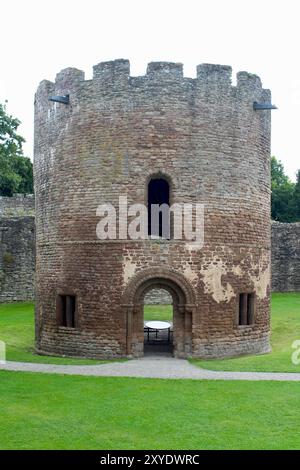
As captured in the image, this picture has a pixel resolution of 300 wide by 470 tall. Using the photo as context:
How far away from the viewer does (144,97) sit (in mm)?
17391

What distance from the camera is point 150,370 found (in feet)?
49.5

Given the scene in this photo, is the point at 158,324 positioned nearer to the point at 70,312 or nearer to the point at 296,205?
the point at 70,312

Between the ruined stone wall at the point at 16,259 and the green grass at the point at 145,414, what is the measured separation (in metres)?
17.6

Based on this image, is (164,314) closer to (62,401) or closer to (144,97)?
(144,97)

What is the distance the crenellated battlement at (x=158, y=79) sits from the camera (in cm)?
1745

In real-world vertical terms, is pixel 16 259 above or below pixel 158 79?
below

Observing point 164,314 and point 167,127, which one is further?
point 164,314

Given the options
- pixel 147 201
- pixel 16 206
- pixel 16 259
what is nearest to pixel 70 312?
pixel 147 201

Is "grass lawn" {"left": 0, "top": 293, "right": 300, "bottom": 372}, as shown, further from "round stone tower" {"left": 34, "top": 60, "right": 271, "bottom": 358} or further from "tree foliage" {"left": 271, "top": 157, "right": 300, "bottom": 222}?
"tree foliage" {"left": 271, "top": 157, "right": 300, "bottom": 222}

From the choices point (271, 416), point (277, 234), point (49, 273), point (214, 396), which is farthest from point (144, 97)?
point (277, 234)

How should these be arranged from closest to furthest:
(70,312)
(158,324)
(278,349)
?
1. (70,312)
2. (278,349)
3. (158,324)

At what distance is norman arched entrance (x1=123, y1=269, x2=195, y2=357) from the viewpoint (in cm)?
1703

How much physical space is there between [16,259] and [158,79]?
1687cm

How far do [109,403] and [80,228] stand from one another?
724cm
